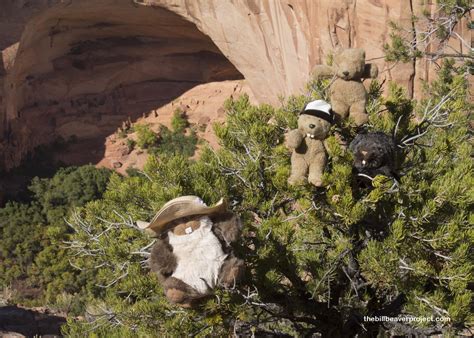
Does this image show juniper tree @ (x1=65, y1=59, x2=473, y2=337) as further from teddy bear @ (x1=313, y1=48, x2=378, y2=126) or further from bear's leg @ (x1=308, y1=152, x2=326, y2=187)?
teddy bear @ (x1=313, y1=48, x2=378, y2=126)

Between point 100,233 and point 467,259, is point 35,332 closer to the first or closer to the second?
point 100,233

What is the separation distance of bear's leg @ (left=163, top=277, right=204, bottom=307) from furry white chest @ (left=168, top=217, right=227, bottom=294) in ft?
0.10

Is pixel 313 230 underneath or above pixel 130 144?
above

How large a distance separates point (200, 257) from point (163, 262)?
0.91 feet

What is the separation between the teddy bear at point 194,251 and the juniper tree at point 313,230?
199 mm

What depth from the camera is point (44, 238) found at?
55.3 ft

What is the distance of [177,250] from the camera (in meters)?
4.89

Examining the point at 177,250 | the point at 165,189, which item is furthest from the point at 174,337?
the point at 165,189

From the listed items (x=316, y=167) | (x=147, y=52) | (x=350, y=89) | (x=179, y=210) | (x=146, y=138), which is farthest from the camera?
(x=147, y=52)

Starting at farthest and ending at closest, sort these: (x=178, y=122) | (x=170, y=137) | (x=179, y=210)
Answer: (x=178, y=122)
(x=170, y=137)
(x=179, y=210)

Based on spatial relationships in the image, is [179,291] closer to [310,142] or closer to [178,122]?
[310,142]

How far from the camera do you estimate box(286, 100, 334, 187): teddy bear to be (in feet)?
15.8

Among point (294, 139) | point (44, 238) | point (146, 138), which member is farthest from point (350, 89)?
point (146, 138)

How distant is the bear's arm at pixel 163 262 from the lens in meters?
4.86
